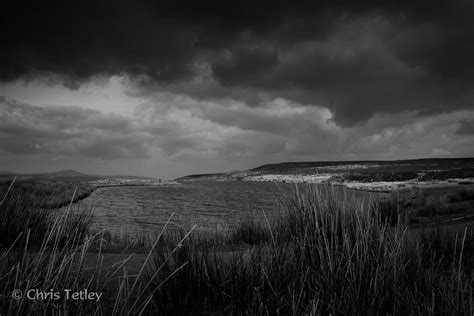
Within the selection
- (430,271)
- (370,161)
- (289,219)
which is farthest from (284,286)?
(370,161)

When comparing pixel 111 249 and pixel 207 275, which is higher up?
pixel 207 275

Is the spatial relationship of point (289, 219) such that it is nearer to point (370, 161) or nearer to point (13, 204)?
point (13, 204)

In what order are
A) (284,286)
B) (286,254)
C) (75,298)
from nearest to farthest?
(75,298) → (284,286) → (286,254)

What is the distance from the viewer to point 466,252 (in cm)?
578

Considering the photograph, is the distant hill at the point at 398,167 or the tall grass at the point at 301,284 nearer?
the tall grass at the point at 301,284

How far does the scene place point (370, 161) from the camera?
414ft

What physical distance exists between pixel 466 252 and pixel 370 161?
130 metres

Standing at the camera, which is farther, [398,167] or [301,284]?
[398,167]

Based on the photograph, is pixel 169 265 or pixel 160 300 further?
pixel 169 265

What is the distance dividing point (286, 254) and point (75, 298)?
2.24 meters

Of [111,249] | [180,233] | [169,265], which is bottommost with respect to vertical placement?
[111,249]

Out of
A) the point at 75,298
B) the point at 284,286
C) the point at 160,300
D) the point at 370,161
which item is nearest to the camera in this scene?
the point at 75,298

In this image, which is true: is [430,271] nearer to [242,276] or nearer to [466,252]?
[242,276]

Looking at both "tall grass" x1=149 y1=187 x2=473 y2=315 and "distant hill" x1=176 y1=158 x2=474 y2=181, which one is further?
"distant hill" x1=176 y1=158 x2=474 y2=181
